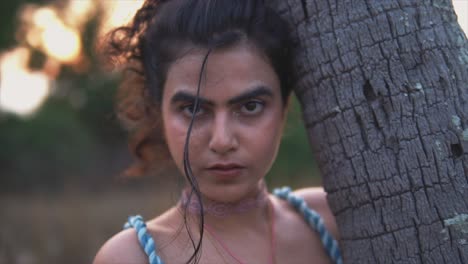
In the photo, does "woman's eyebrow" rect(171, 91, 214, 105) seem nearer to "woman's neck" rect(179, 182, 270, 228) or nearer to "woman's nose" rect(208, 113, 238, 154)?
"woman's nose" rect(208, 113, 238, 154)

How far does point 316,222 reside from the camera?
2352 millimetres

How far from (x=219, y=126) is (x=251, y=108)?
0.51 feet

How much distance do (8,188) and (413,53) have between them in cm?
992

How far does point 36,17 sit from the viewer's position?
467 inches

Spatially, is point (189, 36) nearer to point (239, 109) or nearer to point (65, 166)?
point (239, 109)

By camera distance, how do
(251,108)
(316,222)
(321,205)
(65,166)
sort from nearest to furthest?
1. (251,108)
2. (316,222)
3. (321,205)
4. (65,166)

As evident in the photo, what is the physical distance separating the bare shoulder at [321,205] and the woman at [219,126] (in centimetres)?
7

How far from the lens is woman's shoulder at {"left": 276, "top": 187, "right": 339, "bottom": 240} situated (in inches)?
93.1

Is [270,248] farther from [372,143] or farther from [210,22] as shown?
[210,22]

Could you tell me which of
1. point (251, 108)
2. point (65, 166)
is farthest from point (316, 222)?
point (65, 166)

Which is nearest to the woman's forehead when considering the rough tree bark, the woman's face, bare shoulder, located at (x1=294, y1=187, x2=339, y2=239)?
the woman's face

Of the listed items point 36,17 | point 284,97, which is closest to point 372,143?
point 284,97

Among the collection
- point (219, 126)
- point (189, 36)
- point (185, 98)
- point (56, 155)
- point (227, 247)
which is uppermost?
point (56, 155)

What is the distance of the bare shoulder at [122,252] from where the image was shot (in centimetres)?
202
